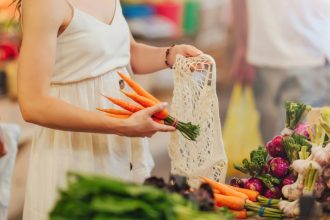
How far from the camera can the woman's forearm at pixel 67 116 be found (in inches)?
71.1

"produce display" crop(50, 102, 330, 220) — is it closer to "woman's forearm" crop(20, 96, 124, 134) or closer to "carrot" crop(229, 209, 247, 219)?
"carrot" crop(229, 209, 247, 219)

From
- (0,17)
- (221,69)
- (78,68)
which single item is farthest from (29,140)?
(78,68)

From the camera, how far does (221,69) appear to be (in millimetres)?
5863

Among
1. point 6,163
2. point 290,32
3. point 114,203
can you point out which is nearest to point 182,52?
point 6,163

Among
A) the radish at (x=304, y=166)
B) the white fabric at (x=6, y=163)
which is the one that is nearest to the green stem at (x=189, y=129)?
the radish at (x=304, y=166)

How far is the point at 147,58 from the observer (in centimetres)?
227

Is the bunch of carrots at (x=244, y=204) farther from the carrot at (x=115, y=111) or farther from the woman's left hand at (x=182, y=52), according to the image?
the woman's left hand at (x=182, y=52)

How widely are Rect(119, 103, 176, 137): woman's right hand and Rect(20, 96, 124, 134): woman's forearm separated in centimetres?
2

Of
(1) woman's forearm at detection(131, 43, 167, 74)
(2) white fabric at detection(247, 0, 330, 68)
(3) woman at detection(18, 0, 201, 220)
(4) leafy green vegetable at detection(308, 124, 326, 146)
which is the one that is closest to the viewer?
(3) woman at detection(18, 0, 201, 220)

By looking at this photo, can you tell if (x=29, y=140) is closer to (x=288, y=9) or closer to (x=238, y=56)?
(x=238, y=56)

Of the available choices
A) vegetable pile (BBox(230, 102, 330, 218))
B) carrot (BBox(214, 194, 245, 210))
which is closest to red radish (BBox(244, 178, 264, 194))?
vegetable pile (BBox(230, 102, 330, 218))

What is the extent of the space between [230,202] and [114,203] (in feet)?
2.01

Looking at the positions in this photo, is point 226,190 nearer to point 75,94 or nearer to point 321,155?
point 321,155

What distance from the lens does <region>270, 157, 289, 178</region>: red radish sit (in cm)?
199
